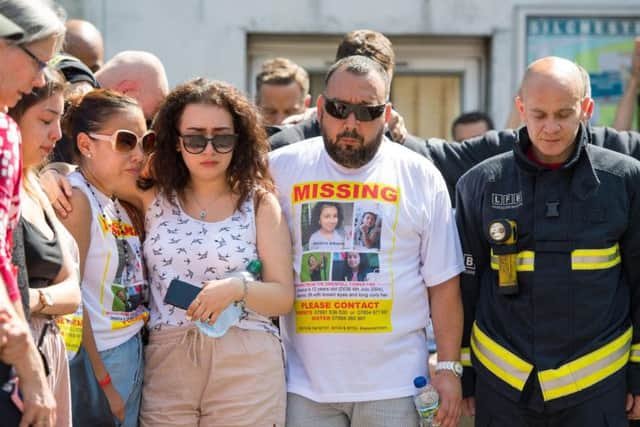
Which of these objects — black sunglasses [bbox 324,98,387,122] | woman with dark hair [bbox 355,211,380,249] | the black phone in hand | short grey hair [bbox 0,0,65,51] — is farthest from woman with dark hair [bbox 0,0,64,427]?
woman with dark hair [bbox 355,211,380,249]

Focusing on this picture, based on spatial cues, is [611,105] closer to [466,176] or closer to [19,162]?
[466,176]

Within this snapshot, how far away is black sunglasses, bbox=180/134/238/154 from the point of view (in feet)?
12.3

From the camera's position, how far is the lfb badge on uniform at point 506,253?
Result: 3840mm

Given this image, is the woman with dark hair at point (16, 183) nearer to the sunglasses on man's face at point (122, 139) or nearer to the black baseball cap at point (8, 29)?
the black baseball cap at point (8, 29)

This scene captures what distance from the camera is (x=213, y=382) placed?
3.63 m

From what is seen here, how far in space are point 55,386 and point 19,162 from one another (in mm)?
769

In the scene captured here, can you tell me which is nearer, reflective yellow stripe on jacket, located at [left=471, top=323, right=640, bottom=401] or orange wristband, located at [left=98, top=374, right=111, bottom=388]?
orange wristband, located at [left=98, top=374, right=111, bottom=388]

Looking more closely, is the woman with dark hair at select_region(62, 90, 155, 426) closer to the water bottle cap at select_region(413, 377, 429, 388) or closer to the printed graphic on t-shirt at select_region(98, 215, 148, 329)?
the printed graphic on t-shirt at select_region(98, 215, 148, 329)

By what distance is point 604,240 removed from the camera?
3.79 m

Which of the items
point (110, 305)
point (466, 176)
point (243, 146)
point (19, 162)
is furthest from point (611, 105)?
point (19, 162)

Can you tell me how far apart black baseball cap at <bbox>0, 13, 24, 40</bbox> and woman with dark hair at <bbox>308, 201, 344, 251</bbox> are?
138 centimetres

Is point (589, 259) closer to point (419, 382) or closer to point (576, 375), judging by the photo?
point (576, 375)

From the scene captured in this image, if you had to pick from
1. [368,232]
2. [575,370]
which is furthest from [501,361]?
[368,232]

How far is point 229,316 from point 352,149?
0.76m
